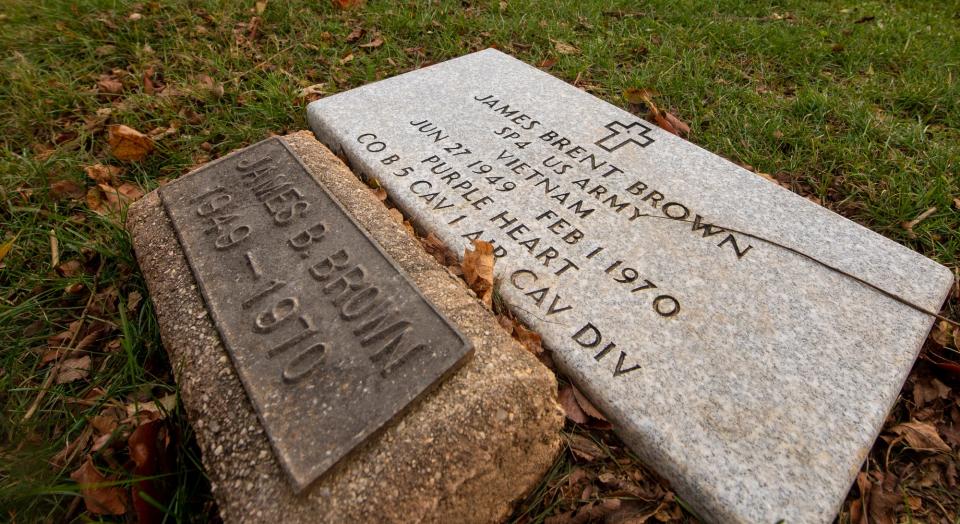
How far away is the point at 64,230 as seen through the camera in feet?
7.16

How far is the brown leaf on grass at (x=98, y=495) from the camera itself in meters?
1.35

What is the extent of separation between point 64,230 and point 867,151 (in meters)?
3.73

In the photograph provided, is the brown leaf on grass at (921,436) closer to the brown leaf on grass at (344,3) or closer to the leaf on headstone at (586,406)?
the leaf on headstone at (586,406)

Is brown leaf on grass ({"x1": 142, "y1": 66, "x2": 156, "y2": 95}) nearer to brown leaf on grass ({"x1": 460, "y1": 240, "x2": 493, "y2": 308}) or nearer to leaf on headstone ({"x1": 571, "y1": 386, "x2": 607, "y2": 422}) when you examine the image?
brown leaf on grass ({"x1": 460, "y1": 240, "x2": 493, "y2": 308})

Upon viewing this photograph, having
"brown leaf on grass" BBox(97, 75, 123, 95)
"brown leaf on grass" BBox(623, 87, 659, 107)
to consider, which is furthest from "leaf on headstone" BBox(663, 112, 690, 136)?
"brown leaf on grass" BBox(97, 75, 123, 95)

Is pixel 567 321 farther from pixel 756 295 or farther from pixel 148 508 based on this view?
pixel 148 508

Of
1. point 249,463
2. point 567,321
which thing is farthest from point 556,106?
point 249,463

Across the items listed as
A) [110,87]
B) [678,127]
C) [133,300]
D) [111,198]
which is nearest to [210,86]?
[110,87]

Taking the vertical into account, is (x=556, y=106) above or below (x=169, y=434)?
above

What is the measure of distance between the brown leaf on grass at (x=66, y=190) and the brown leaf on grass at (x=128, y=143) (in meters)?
0.23

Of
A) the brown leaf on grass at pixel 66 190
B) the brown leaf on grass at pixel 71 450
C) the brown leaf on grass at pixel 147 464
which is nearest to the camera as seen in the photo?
the brown leaf on grass at pixel 147 464

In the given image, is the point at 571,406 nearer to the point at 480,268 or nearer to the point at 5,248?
the point at 480,268

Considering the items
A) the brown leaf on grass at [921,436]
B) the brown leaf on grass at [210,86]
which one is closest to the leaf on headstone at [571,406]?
the brown leaf on grass at [921,436]

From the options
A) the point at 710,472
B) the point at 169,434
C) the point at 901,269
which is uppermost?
the point at 901,269
